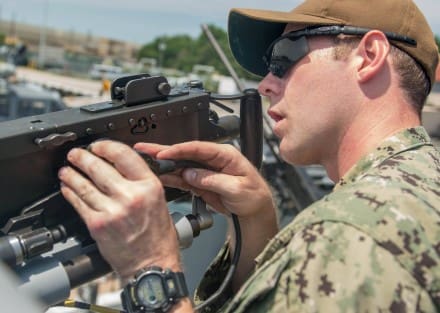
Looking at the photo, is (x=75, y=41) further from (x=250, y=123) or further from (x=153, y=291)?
(x=153, y=291)

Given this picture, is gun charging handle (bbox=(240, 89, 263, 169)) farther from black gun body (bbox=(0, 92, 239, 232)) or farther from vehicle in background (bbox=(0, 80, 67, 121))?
vehicle in background (bbox=(0, 80, 67, 121))

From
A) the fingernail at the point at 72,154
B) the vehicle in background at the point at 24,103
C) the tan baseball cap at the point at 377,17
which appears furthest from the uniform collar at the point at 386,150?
the vehicle in background at the point at 24,103

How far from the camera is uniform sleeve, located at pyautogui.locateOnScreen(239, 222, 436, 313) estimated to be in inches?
49.2

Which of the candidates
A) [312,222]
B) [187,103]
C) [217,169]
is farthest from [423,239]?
[187,103]

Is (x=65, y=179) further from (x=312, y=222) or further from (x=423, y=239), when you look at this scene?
(x=423, y=239)

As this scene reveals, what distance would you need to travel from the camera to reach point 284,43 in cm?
198

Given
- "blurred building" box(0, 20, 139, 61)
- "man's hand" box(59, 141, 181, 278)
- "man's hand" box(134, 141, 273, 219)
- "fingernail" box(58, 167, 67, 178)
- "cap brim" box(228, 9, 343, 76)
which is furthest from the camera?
"blurred building" box(0, 20, 139, 61)

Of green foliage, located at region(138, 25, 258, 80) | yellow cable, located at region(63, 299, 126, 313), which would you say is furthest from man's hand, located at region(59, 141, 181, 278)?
green foliage, located at region(138, 25, 258, 80)

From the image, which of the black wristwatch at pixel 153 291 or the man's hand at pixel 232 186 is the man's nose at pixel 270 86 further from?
the black wristwatch at pixel 153 291

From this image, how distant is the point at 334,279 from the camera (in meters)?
1.27

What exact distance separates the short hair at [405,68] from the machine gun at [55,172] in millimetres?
518

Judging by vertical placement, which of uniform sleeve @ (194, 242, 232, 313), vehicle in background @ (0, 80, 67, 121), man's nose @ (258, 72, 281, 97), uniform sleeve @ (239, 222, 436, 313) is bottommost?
vehicle in background @ (0, 80, 67, 121)

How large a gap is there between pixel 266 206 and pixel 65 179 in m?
0.75

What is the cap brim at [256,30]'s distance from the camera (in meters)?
1.90
